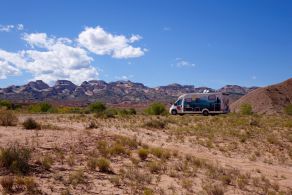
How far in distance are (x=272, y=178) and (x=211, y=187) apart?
170 inches

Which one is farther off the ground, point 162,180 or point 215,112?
point 215,112

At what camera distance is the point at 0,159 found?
13.3 meters

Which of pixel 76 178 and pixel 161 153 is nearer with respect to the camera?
pixel 76 178

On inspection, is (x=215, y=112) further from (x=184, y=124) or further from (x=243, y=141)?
(x=243, y=141)

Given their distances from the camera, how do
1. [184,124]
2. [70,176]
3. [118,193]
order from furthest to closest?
[184,124], [70,176], [118,193]

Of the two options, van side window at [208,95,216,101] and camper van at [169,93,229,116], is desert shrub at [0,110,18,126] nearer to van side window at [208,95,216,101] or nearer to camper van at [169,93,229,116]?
camper van at [169,93,229,116]

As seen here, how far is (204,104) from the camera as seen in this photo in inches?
1718

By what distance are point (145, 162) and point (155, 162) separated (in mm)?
647

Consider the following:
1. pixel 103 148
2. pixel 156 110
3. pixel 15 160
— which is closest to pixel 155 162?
pixel 103 148

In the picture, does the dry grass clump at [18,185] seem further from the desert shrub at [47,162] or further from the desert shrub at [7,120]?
the desert shrub at [7,120]

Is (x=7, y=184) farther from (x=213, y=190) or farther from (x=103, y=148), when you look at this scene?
(x=103, y=148)

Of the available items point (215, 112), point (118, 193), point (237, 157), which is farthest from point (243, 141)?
point (215, 112)

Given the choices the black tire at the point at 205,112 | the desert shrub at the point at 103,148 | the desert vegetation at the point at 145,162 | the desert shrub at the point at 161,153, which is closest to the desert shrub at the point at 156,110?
the black tire at the point at 205,112

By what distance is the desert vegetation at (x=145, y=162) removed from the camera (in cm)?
1245
